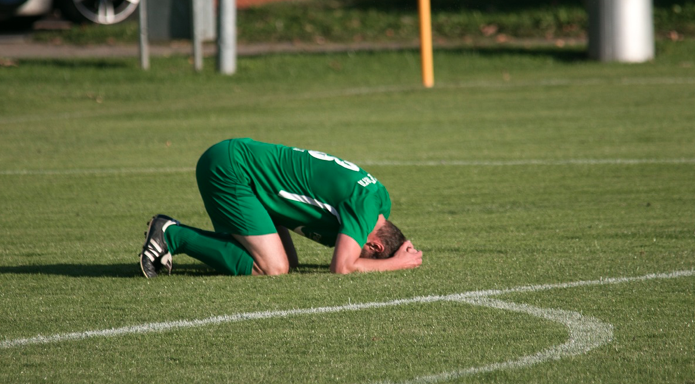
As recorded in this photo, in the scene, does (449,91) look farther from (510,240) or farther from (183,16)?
(510,240)

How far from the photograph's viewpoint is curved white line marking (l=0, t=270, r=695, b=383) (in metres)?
3.95

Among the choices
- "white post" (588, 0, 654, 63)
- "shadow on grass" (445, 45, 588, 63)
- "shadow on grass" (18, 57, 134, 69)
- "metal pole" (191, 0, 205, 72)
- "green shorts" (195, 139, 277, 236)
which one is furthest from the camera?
"shadow on grass" (445, 45, 588, 63)

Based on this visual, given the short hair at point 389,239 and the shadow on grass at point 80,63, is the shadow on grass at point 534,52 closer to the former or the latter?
the shadow on grass at point 80,63

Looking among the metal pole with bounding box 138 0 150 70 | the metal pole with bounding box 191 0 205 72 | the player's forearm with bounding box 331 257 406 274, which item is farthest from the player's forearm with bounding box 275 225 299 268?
the metal pole with bounding box 138 0 150 70

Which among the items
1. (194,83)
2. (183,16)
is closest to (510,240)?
(194,83)

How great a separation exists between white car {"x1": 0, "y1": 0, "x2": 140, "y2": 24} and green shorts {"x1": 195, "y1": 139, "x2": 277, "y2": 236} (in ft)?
47.2

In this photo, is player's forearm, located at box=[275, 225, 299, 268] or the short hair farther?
player's forearm, located at box=[275, 225, 299, 268]

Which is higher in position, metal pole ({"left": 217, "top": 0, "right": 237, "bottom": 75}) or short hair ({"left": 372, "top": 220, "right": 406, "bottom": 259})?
metal pole ({"left": 217, "top": 0, "right": 237, "bottom": 75})

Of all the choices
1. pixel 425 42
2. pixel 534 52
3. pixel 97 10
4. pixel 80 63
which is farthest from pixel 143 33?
pixel 534 52

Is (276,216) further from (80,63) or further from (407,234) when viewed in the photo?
(80,63)

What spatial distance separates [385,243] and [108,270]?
5.51 feet

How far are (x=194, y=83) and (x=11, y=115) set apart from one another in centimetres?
351

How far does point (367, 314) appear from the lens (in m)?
4.65

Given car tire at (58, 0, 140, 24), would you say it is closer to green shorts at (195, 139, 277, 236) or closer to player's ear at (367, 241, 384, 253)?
green shorts at (195, 139, 277, 236)
